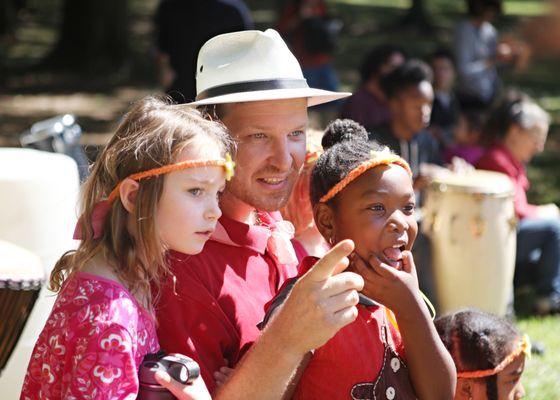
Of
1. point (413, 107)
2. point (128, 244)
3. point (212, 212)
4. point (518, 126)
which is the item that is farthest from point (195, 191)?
point (518, 126)

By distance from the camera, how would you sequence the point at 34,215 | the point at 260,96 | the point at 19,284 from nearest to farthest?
1. the point at 260,96
2. the point at 19,284
3. the point at 34,215

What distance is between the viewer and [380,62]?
8.37 metres

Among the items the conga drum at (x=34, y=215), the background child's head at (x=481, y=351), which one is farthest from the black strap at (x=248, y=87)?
the conga drum at (x=34, y=215)

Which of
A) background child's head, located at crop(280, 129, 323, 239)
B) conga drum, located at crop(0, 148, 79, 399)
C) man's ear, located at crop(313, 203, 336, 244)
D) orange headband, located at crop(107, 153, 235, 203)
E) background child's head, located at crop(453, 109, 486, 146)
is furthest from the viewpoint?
background child's head, located at crop(453, 109, 486, 146)

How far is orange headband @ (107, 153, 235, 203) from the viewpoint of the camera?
102 inches

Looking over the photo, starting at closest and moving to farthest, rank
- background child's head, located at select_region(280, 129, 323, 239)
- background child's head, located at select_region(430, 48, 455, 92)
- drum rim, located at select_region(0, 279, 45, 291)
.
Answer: drum rim, located at select_region(0, 279, 45, 291) → background child's head, located at select_region(280, 129, 323, 239) → background child's head, located at select_region(430, 48, 455, 92)

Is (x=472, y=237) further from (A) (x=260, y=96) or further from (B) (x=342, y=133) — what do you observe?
(A) (x=260, y=96)

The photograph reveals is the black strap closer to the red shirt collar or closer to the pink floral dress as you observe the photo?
the red shirt collar

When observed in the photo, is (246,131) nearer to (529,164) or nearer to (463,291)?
(463,291)

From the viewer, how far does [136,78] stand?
16.4 metres

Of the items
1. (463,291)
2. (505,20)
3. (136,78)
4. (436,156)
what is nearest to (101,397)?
(463,291)

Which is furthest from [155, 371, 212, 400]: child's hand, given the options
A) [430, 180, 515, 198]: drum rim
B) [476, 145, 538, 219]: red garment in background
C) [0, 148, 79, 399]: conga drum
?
[476, 145, 538, 219]: red garment in background

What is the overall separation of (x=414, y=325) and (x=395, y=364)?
0.51ft

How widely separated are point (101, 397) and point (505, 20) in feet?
68.3
